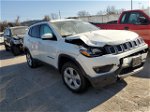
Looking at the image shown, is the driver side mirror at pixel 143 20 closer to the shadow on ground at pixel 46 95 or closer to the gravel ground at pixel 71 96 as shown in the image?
the gravel ground at pixel 71 96

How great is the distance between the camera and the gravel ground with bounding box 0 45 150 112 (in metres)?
3.78

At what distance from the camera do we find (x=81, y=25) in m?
5.55

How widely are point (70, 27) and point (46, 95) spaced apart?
189 cm

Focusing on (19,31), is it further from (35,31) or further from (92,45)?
(92,45)

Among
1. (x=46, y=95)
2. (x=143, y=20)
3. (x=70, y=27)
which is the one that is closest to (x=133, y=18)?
(x=143, y=20)

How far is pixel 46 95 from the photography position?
15.1 ft

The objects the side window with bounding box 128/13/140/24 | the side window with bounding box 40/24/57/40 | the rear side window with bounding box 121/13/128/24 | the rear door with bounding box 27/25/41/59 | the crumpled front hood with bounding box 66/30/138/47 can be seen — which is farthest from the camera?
the rear side window with bounding box 121/13/128/24

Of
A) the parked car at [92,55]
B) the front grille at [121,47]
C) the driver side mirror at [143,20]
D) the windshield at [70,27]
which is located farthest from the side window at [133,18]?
the front grille at [121,47]

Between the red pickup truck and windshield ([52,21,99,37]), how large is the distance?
2.24 m

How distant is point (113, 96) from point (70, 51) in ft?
4.28

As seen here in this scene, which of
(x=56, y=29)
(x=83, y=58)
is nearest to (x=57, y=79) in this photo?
(x=56, y=29)

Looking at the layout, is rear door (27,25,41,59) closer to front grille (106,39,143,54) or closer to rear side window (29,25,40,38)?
rear side window (29,25,40,38)

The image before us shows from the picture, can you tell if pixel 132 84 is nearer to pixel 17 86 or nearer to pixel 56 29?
pixel 56 29

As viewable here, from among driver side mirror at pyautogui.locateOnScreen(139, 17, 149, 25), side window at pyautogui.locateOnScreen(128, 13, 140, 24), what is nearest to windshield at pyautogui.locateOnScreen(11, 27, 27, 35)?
side window at pyautogui.locateOnScreen(128, 13, 140, 24)
